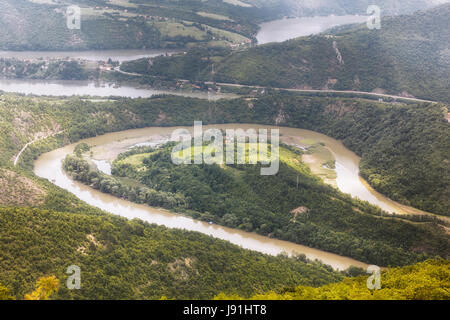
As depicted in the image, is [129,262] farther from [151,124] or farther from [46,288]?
[151,124]

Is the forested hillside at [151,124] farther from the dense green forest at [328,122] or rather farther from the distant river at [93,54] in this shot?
the distant river at [93,54]

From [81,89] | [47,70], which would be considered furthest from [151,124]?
[47,70]

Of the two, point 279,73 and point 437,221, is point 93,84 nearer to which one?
point 279,73

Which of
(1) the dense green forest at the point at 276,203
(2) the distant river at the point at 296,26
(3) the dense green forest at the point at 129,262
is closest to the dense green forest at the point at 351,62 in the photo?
(2) the distant river at the point at 296,26

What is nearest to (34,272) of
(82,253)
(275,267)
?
(82,253)

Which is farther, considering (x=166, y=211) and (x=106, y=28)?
(x=106, y=28)

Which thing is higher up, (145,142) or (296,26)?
(296,26)
